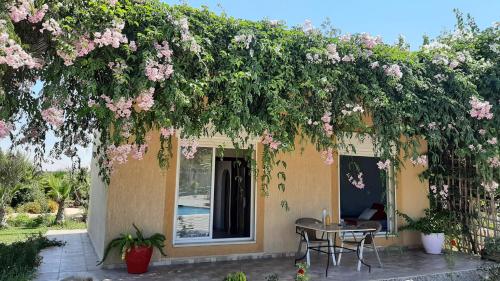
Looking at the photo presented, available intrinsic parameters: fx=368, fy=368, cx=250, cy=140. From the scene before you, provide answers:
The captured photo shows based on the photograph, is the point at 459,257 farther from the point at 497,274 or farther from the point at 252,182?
the point at 252,182

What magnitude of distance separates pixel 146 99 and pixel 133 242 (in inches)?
133

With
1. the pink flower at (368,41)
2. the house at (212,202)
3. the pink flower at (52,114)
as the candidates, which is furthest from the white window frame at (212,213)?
the pink flower at (52,114)

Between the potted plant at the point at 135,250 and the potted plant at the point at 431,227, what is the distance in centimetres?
653

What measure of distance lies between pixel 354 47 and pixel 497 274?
4.35 meters

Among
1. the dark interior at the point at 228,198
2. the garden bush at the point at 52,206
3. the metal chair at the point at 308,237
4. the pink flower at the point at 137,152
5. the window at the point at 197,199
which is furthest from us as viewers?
the garden bush at the point at 52,206

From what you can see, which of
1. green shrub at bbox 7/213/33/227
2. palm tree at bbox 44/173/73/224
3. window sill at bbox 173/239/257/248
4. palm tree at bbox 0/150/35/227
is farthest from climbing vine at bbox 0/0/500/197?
green shrub at bbox 7/213/33/227

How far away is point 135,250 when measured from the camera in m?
6.77

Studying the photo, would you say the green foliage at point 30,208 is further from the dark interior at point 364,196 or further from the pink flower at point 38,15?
the pink flower at point 38,15

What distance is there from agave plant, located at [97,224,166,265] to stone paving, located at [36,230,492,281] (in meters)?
0.42

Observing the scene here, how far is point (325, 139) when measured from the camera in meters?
5.95

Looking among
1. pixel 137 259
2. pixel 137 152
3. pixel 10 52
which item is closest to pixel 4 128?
pixel 10 52

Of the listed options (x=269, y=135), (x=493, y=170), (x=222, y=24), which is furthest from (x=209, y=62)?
(x=493, y=170)

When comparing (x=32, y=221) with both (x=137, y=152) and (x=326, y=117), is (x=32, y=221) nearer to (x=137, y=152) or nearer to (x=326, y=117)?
(x=137, y=152)

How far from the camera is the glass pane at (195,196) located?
811cm
